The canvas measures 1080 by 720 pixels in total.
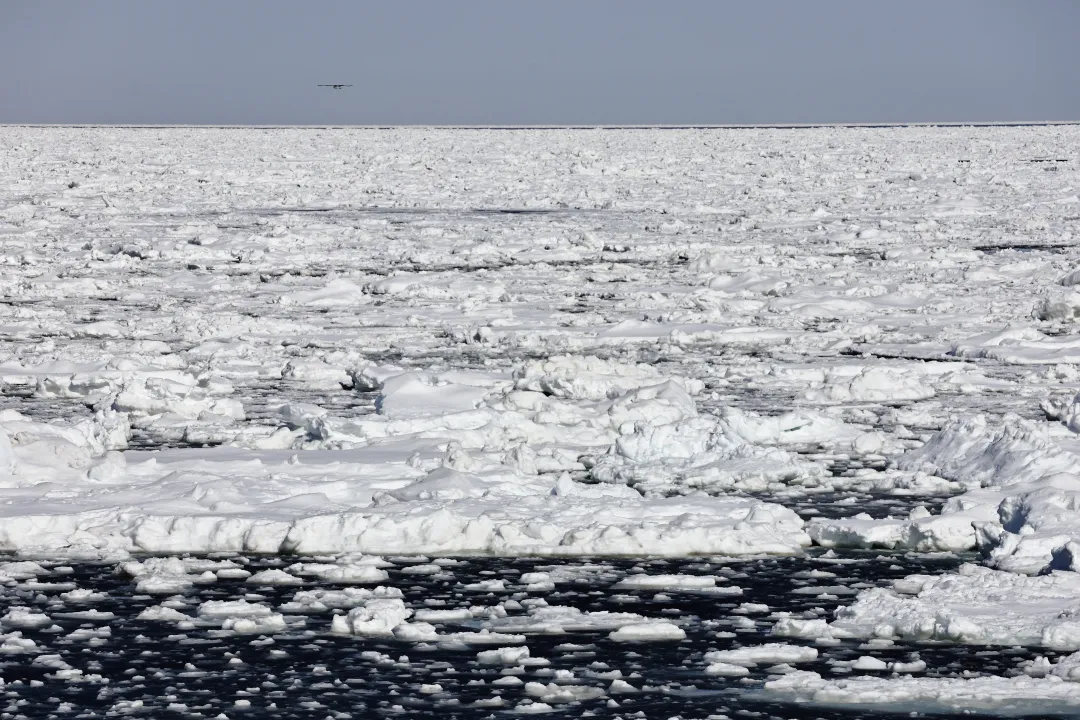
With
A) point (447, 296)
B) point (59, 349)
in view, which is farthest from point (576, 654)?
point (447, 296)

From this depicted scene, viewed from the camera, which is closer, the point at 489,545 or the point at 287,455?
the point at 489,545

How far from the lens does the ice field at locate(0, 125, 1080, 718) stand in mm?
6562

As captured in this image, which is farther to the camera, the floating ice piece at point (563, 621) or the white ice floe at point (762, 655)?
the floating ice piece at point (563, 621)

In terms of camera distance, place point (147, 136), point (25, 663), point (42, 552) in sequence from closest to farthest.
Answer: point (25, 663) < point (42, 552) < point (147, 136)

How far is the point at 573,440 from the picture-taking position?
10.6 metres

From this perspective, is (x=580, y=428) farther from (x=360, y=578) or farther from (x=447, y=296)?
(x=447, y=296)

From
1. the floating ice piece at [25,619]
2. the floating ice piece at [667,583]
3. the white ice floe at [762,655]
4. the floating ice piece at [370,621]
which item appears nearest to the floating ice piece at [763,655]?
the white ice floe at [762,655]

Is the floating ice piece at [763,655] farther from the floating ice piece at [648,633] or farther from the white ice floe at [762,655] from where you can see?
the floating ice piece at [648,633]

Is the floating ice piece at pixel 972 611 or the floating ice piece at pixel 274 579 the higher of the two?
the floating ice piece at pixel 972 611

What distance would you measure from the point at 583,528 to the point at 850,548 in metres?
1.47

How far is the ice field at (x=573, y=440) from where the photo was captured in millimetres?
6562

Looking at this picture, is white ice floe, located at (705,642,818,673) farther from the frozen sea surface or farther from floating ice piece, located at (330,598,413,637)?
floating ice piece, located at (330,598,413,637)

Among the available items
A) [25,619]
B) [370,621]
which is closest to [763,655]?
[370,621]

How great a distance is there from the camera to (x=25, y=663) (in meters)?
6.18
